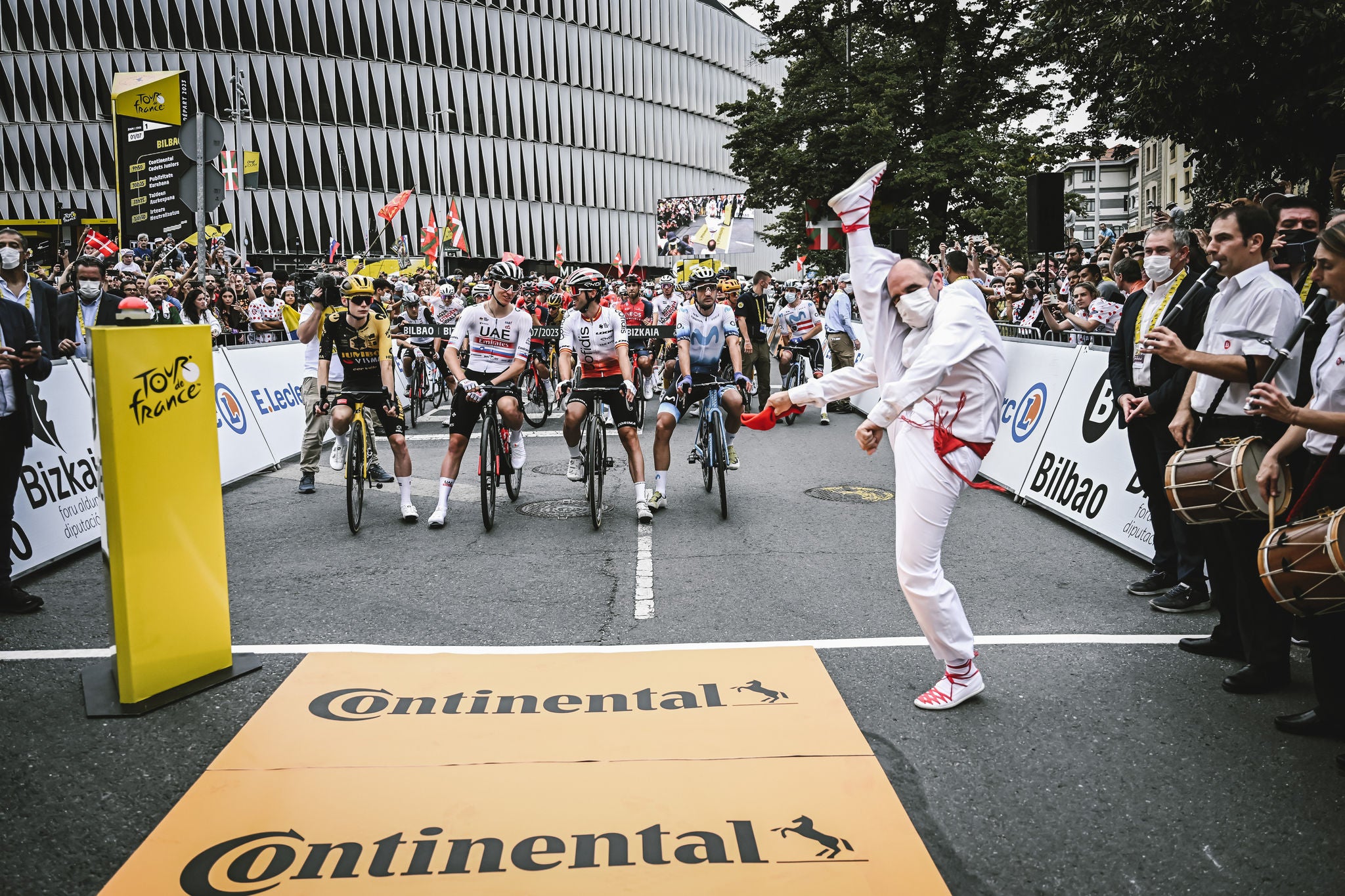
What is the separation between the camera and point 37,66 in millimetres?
61062

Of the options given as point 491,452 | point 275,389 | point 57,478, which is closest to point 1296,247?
point 491,452

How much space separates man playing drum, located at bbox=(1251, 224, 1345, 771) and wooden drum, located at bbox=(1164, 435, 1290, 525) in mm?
75

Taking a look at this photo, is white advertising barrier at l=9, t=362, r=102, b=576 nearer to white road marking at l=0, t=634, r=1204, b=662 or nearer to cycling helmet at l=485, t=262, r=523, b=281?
white road marking at l=0, t=634, r=1204, b=662

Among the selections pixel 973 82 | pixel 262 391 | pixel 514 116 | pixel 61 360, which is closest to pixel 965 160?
pixel 973 82

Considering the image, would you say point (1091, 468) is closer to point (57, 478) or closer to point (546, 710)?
point (546, 710)

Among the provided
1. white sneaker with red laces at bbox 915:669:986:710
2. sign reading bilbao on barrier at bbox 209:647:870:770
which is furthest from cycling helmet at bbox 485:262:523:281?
white sneaker with red laces at bbox 915:669:986:710

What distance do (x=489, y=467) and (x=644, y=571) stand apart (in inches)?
87.1

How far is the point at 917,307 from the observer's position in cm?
476

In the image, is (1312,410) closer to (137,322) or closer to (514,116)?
(137,322)

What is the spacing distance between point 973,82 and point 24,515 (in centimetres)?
2689

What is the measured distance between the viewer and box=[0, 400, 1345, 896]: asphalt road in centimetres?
352

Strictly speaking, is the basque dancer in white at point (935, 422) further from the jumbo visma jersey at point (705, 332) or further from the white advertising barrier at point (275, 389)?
the white advertising barrier at point (275, 389)

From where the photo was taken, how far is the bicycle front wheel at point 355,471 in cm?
858

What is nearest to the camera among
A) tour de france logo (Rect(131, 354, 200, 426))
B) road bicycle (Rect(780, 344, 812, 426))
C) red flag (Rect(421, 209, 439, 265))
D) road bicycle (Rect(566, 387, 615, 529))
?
tour de france logo (Rect(131, 354, 200, 426))
